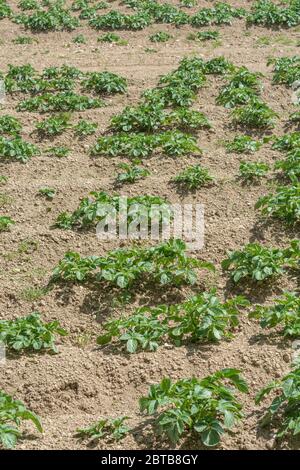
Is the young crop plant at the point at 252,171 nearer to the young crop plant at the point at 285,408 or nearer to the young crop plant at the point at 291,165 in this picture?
the young crop plant at the point at 291,165

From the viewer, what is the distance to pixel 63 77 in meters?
10.3

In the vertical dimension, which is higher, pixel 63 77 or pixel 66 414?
pixel 63 77

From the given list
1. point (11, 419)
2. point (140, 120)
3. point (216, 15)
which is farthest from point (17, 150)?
point (216, 15)

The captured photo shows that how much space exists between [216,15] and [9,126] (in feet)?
18.1

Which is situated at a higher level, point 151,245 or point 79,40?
point 79,40

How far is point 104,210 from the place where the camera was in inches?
279

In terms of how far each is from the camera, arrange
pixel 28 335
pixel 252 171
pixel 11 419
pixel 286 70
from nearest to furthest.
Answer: pixel 11 419, pixel 28 335, pixel 252 171, pixel 286 70

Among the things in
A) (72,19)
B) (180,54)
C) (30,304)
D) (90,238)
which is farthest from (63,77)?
(30,304)

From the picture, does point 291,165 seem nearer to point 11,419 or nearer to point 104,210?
point 104,210

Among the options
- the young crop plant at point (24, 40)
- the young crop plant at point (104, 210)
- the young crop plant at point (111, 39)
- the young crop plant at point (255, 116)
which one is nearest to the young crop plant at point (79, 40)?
the young crop plant at point (111, 39)

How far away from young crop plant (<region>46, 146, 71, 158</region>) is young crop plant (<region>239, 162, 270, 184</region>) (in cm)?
203
